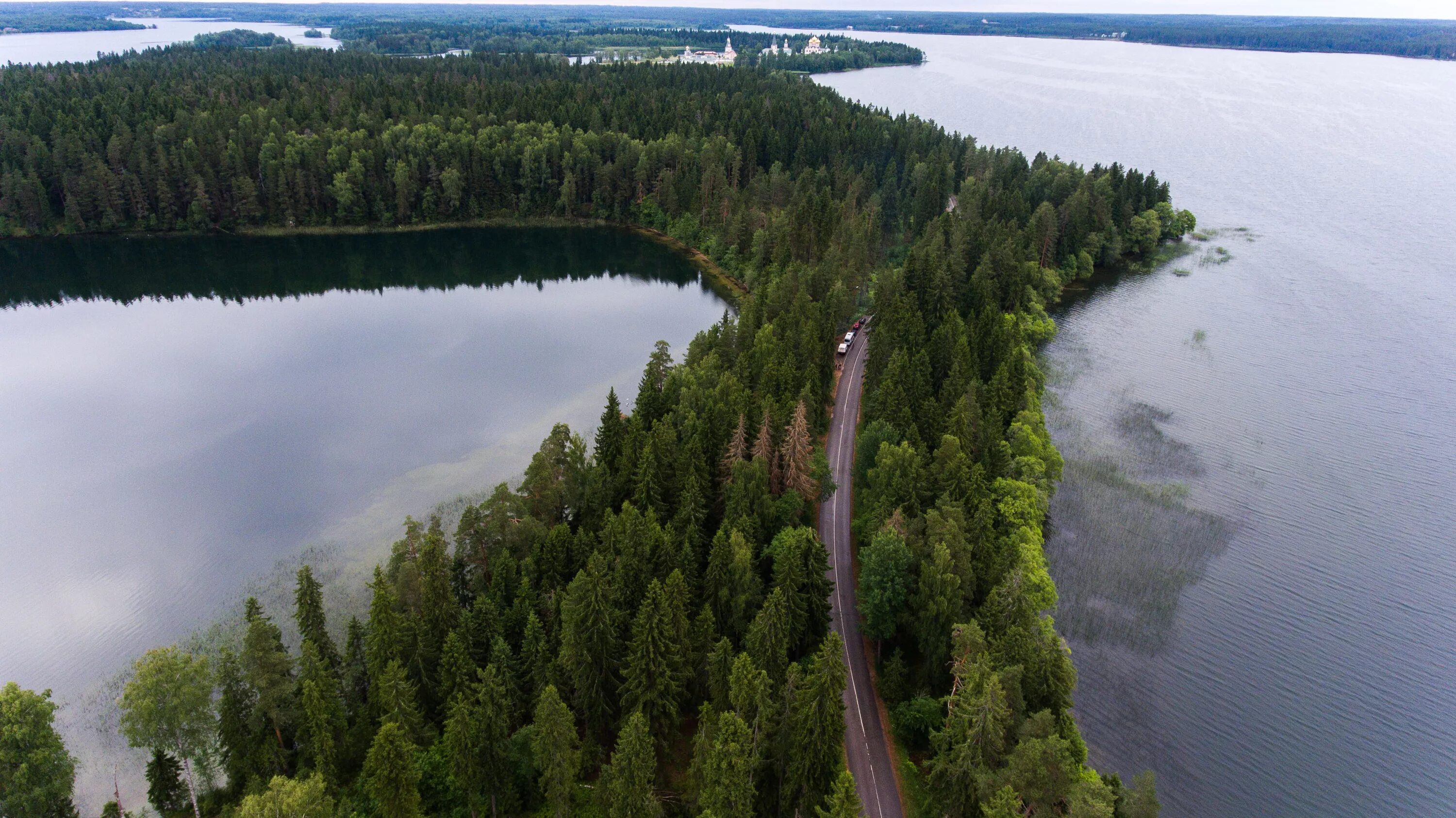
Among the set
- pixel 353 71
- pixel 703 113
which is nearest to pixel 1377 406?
pixel 703 113

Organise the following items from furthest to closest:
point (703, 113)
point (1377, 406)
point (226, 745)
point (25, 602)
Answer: point (703, 113) → point (1377, 406) → point (25, 602) → point (226, 745)

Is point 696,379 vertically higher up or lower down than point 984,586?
higher up

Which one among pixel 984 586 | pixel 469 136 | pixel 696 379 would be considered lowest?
pixel 984 586

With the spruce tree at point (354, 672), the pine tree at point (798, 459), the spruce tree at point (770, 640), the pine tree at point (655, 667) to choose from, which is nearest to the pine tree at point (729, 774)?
the spruce tree at point (770, 640)

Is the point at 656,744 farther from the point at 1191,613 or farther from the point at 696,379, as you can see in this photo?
the point at 1191,613

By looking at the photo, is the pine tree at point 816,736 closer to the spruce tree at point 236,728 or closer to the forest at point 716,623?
the forest at point 716,623

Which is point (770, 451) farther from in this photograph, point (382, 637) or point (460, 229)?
point (460, 229)
